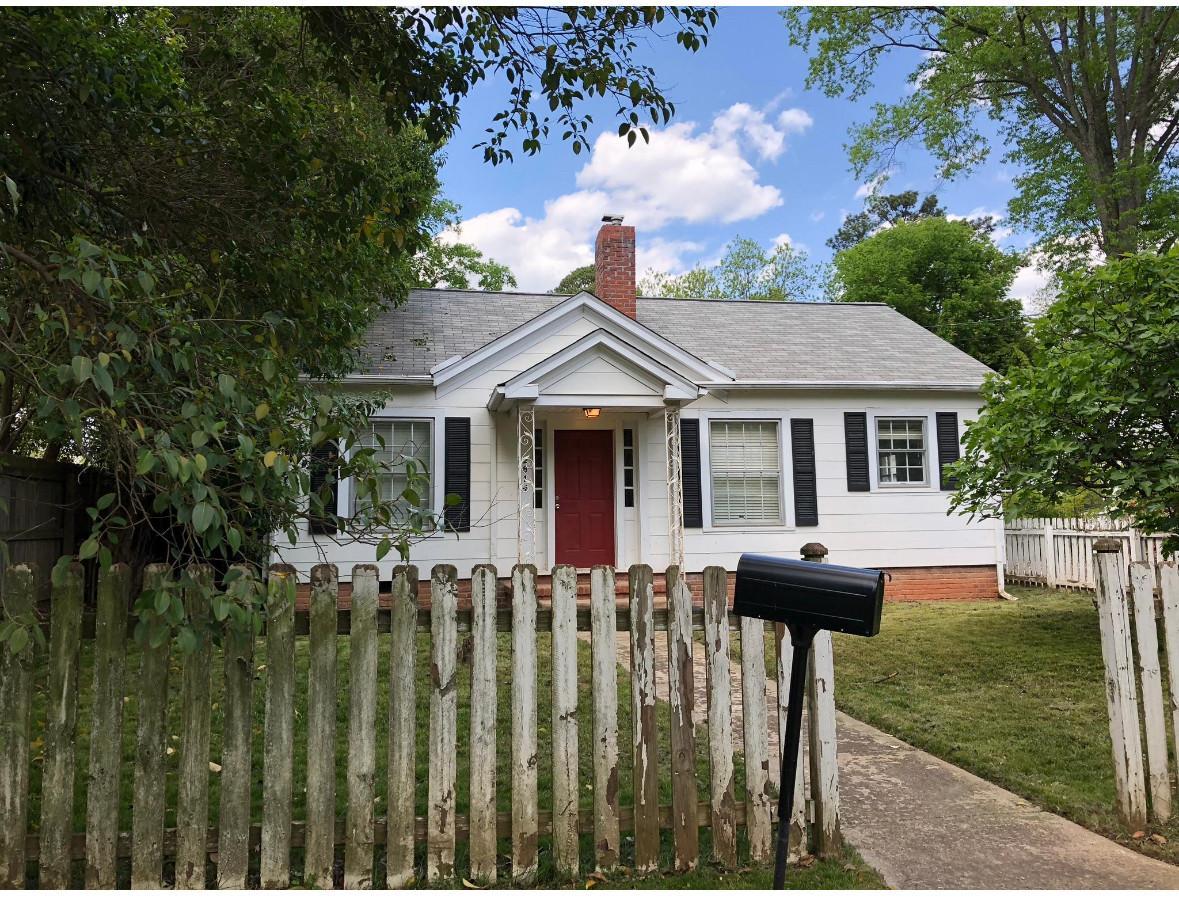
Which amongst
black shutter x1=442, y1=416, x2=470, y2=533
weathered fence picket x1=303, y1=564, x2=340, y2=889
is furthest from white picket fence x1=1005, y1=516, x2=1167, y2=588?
weathered fence picket x1=303, y1=564, x2=340, y2=889

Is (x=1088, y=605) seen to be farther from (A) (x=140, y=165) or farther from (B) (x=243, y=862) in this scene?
(A) (x=140, y=165)

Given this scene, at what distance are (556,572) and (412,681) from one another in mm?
708

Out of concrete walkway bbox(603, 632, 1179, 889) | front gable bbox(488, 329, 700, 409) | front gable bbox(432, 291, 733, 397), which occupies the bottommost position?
concrete walkway bbox(603, 632, 1179, 889)

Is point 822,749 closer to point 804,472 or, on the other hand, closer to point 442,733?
point 442,733

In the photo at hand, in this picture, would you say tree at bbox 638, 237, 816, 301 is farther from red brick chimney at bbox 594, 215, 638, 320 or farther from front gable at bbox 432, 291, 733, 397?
front gable at bbox 432, 291, 733, 397

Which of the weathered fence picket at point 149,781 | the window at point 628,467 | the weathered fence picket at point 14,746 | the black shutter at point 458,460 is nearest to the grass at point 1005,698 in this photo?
the window at point 628,467

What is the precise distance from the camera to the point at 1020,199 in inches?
865

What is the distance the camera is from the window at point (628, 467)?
1154 centimetres

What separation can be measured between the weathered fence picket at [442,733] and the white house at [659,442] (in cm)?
711

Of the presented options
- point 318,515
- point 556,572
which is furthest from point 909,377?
point 318,515

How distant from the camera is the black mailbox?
2320 millimetres

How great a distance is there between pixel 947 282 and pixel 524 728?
34.7m

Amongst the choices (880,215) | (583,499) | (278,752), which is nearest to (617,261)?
(583,499)

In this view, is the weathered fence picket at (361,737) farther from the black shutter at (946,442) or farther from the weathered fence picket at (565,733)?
the black shutter at (946,442)
